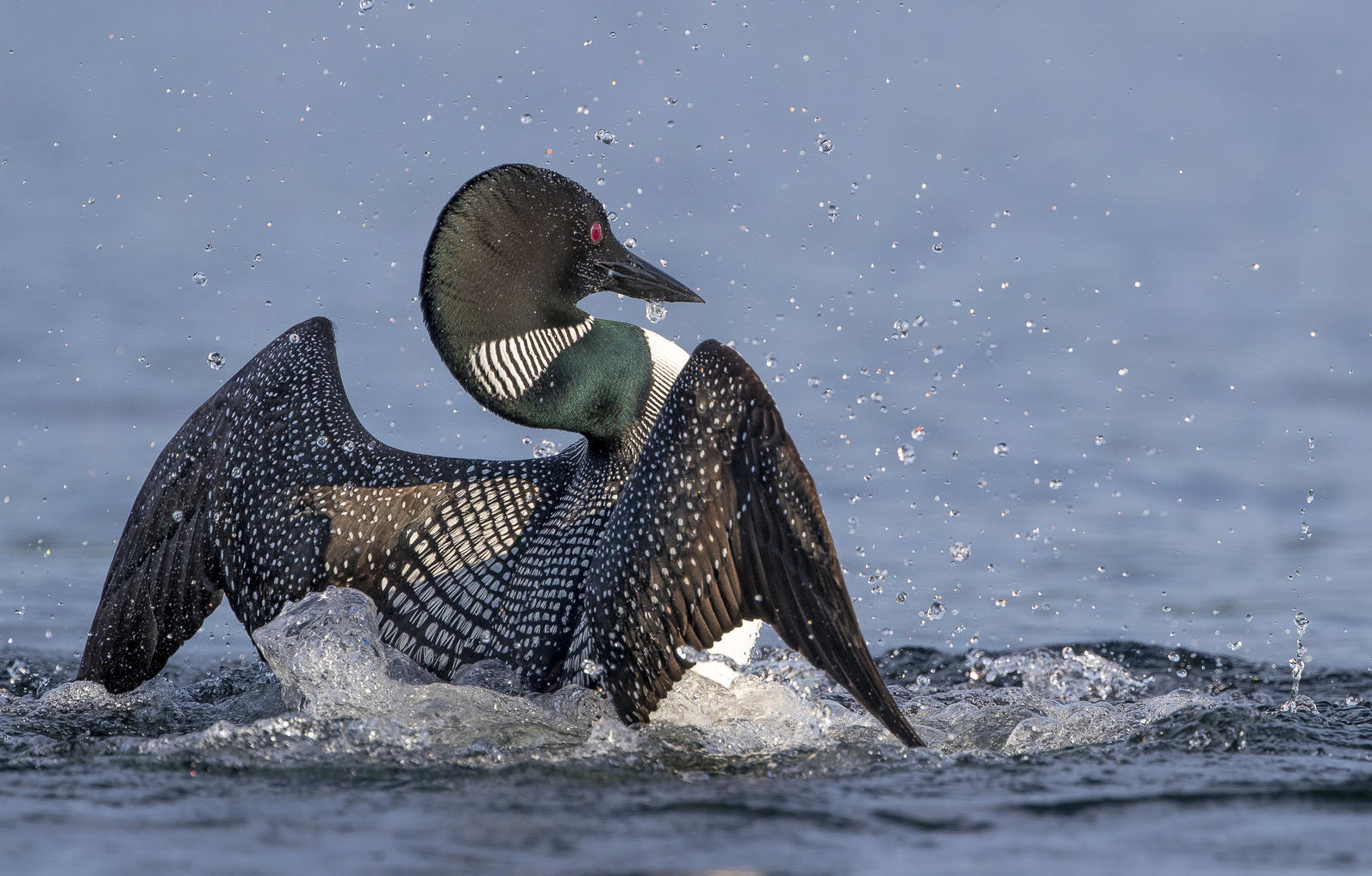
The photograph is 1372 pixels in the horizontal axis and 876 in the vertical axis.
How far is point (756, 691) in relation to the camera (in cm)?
419

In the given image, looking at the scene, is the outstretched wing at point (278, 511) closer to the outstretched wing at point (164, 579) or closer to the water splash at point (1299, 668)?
the outstretched wing at point (164, 579)

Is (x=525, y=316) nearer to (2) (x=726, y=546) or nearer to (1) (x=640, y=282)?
(1) (x=640, y=282)

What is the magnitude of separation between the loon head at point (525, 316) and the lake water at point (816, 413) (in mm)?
101

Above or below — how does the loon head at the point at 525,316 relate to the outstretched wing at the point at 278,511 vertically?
above

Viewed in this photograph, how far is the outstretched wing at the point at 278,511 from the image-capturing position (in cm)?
423

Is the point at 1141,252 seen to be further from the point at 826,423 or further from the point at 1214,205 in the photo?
the point at 826,423

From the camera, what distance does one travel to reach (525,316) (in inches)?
168

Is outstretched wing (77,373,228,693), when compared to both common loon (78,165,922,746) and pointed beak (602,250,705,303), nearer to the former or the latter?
common loon (78,165,922,746)

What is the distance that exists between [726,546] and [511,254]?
3.61 feet

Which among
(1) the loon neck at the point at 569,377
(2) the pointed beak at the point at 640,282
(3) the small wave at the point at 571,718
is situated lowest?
(3) the small wave at the point at 571,718

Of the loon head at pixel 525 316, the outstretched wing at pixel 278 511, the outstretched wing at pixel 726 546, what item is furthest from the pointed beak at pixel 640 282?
the outstretched wing at pixel 726 546

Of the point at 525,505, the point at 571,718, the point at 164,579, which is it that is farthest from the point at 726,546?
the point at 164,579

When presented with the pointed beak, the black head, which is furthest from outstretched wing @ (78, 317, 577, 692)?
the pointed beak

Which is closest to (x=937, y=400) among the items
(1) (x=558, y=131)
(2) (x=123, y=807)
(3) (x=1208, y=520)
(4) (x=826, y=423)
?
(4) (x=826, y=423)
